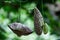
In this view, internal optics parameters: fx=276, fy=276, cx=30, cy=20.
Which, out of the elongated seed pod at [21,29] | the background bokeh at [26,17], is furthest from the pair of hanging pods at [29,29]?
the background bokeh at [26,17]

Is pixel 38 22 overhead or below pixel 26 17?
overhead

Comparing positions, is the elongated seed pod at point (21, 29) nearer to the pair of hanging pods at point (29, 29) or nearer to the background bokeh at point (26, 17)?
the pair of hanging pods at point (29, 29)

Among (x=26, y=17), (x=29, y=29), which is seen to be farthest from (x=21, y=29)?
(x=26, y=17)

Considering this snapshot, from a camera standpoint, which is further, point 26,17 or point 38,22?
point 26,17

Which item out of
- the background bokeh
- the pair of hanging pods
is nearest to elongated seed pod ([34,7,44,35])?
the pair of hanging pods

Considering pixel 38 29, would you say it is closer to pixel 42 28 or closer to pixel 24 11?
pixel 42 28

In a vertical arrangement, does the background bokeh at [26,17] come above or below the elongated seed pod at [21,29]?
below

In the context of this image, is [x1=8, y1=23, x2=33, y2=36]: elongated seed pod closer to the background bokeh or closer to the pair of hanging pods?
the pair of hanging pods

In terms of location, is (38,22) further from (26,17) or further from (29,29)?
(26,17)

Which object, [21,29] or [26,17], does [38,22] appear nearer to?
[21,29]
